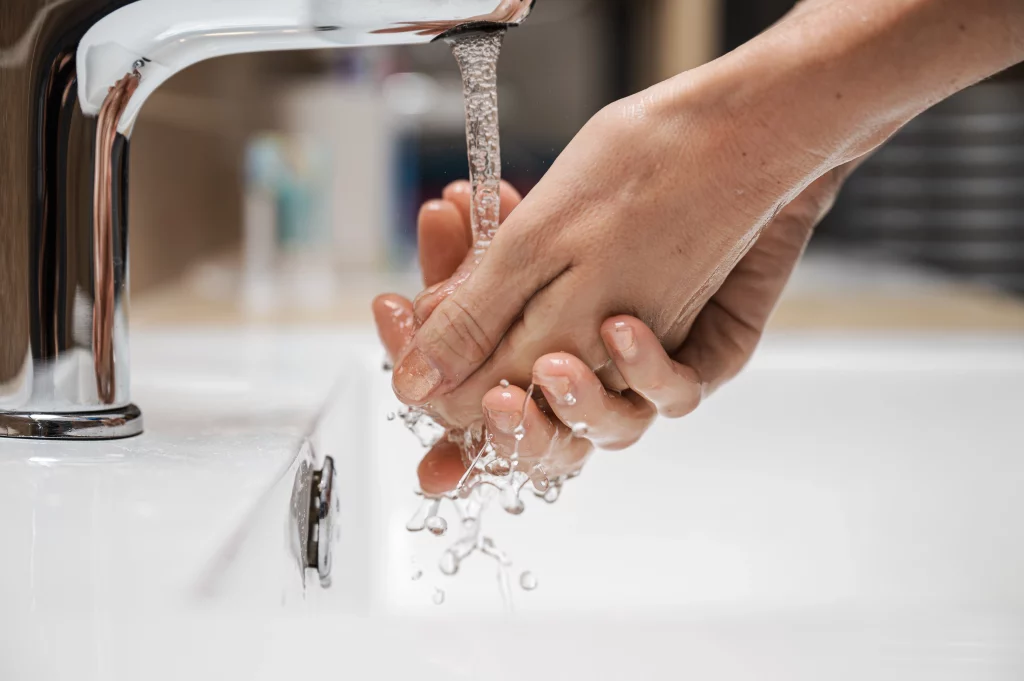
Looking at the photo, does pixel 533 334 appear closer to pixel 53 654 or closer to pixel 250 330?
pixel 53 654

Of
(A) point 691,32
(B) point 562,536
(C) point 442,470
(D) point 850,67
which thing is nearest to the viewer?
(D) point 850,67

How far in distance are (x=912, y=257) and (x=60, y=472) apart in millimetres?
2022

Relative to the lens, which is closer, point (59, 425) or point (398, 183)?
point (59, 425)

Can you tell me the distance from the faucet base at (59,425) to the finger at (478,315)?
105 millimetres

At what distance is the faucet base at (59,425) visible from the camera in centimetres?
37

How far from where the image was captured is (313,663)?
34 centimetres

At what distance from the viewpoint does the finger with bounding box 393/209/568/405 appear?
36 centimetres

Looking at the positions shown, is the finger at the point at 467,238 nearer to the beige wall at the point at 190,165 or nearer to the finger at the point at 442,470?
the finger at the point at 442,470

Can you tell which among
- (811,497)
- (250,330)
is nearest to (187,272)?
(250,330)

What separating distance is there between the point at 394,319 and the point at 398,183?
0.80 m

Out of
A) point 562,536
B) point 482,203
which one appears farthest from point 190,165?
point 482,203

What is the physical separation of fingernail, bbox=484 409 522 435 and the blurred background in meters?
0.09

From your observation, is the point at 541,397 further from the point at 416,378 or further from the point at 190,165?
the point at 190,165

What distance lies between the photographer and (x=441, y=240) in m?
0.45
